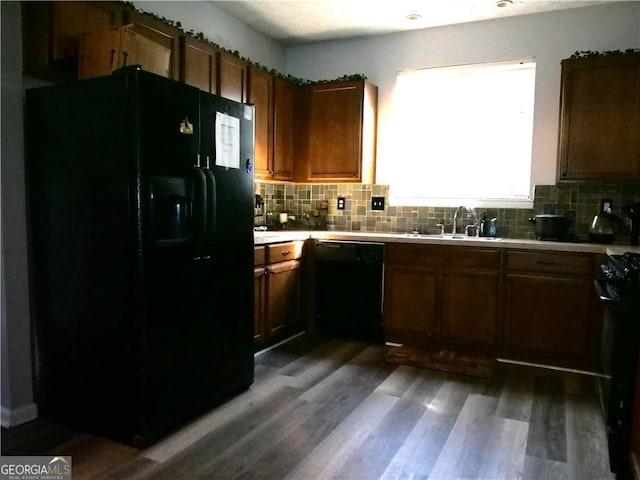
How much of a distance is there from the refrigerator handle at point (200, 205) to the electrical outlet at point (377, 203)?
7.61 feet

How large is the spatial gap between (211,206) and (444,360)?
2080mm

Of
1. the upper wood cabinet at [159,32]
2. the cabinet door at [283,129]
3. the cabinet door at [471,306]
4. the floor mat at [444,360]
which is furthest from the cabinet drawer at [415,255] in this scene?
the upper wood cabinet at [159,32]

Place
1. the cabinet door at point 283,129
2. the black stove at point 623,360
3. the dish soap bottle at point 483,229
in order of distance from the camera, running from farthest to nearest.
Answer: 1. the cabinet door at point 283,129
2. the dish soap bottle at point 483,229
3. the black stove at point 623,360

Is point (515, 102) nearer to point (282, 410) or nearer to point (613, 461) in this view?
point (613, 461)

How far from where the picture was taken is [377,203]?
4395mm

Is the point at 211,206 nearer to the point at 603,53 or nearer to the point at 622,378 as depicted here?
the point at 622,378

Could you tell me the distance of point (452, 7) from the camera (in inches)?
143

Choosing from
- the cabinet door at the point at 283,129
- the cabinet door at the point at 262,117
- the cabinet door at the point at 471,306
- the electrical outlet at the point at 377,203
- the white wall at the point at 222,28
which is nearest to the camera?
the white wall at the point at 222,28

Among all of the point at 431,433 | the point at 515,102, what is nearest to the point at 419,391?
the point at 431,433

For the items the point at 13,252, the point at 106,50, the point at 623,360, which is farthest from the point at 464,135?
the point at 13,252

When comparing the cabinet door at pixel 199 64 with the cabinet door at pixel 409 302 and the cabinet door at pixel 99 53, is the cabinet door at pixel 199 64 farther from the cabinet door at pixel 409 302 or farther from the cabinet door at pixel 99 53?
the cabinet door at pixel 409 302

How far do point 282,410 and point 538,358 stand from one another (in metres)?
1.95

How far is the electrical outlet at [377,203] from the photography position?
4.38 metres

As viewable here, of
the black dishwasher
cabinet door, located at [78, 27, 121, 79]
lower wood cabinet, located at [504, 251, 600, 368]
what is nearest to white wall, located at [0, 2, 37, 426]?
cabinet door, located at [78, 27, 121, 79]
